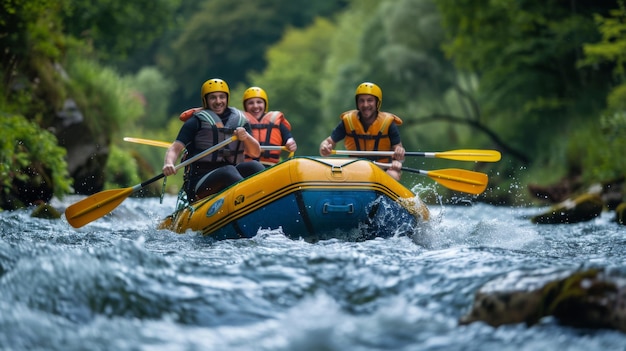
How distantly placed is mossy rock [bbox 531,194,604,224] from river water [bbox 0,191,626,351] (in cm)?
474

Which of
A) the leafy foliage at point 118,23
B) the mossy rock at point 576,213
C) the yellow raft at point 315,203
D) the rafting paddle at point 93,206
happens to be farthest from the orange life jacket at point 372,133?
the leafy foliage at point 118,23

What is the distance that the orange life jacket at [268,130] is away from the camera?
9.13 m

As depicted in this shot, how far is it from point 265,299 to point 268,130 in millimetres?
4777

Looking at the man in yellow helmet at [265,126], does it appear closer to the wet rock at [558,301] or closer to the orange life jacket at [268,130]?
the orange life jacket at [268,130]

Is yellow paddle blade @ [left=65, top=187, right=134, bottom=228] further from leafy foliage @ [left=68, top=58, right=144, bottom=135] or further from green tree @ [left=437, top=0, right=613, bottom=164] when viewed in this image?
green tree @ [left=437, top=0, right=613, bottom=164]

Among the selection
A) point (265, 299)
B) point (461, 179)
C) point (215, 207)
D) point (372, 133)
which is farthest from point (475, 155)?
point (265, 299)

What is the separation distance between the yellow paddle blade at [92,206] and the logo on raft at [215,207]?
108 centimetres

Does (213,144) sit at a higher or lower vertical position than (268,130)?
lower

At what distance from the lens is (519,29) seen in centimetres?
1781

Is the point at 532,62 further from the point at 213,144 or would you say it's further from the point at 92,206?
the point at 92,206

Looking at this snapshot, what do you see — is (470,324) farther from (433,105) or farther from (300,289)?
(433,105)

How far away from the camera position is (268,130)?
9.14 m

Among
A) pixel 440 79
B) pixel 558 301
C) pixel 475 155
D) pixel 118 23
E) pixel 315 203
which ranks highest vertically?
pixel 118 23

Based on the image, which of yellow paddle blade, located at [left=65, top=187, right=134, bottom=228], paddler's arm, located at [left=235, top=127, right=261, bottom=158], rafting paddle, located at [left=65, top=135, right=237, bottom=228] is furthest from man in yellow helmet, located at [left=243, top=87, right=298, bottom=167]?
yellow paddle blade, located at [left=65, top=187, right=134, bottom=228]
